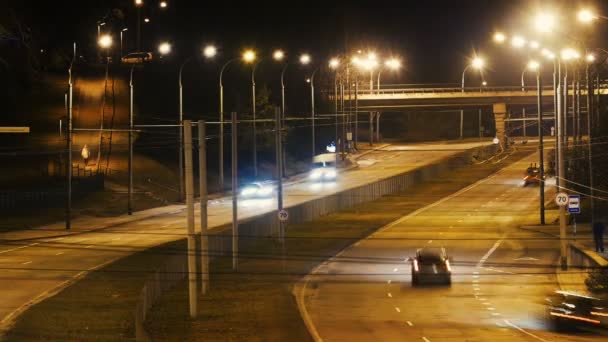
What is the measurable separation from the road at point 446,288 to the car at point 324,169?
23224 millimetres

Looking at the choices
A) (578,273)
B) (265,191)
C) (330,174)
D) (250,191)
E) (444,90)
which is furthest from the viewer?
(444,90)

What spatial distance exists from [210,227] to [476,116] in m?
145

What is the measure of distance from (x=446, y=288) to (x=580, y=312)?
1351cm

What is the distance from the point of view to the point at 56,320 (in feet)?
101

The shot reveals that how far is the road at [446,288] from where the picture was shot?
94.7 feet

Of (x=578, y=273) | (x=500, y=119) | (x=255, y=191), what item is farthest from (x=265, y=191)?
(x=500, y=119)

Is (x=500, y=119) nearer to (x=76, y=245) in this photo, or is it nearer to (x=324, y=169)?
(x=324, y=169)

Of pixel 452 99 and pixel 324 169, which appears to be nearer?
pixel 324 169

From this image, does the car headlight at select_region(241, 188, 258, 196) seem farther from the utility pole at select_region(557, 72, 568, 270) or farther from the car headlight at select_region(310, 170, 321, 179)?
the utility pole at select_region(557, 72, 568, 270)

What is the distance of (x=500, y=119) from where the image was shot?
132 metres

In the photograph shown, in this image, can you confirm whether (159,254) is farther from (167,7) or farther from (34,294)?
(167,7)

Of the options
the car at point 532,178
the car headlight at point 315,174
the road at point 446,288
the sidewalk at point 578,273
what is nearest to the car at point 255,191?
the road at point 446,288

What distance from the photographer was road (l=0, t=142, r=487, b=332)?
37500 millimetres

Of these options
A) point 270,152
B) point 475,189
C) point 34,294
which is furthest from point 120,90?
point 34,294
